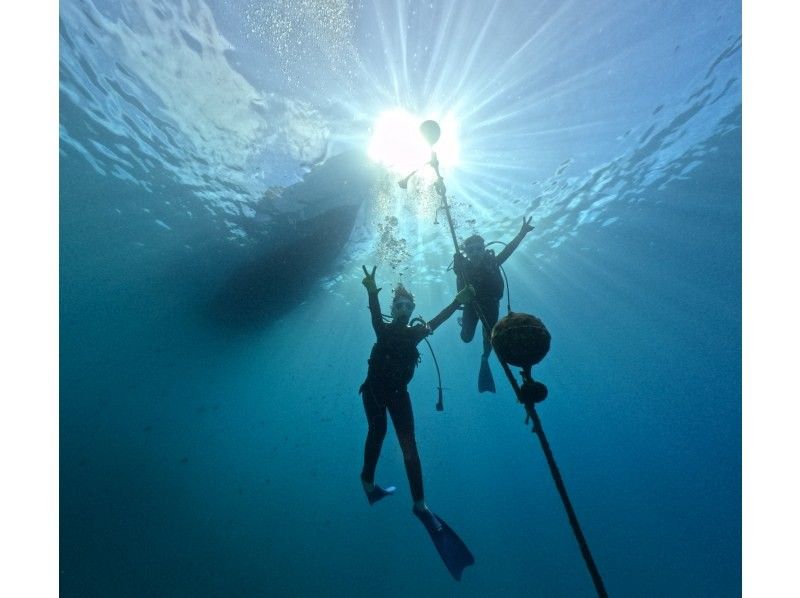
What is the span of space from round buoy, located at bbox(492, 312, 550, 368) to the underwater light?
8.14 metres

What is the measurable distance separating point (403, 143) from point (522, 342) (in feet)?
31.6

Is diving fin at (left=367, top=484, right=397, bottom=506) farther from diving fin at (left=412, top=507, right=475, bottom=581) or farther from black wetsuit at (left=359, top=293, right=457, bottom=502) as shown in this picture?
diving fin at (left=412, top=507, right=475, bottom=581)

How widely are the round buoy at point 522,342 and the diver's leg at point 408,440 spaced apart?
3976 mm

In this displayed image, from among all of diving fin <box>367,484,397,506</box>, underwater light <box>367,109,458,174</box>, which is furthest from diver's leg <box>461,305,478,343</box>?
underwater light <box>367,109,458,174</box>

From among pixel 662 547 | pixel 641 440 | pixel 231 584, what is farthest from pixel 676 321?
pixel 641 440

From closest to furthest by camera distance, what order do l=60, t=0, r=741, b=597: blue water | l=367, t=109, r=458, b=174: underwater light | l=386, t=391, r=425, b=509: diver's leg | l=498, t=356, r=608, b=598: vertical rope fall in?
l=498, t=356, r=608, b=598: vertical rope, l=386, t=391, r=425, b=509: diver's leg, l=60, t=0, r=741, b=597: blue water, l=367, t=109, r=458, b=174: underwater light

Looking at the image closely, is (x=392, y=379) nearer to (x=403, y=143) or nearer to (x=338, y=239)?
(x=403, y=143)

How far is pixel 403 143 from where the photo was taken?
34.0 ft

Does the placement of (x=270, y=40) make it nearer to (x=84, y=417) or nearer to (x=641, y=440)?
(x=84, y=417)

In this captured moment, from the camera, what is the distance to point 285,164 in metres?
11.2

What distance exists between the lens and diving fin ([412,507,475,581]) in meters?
5.10

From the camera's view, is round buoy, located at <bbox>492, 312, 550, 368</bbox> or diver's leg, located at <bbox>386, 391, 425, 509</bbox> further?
diver's leg, located at <bbox>386, 391, 425, 509</bbox>

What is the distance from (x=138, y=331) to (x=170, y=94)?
1574 cm

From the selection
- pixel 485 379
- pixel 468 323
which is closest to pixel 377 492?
pixel 485 379
